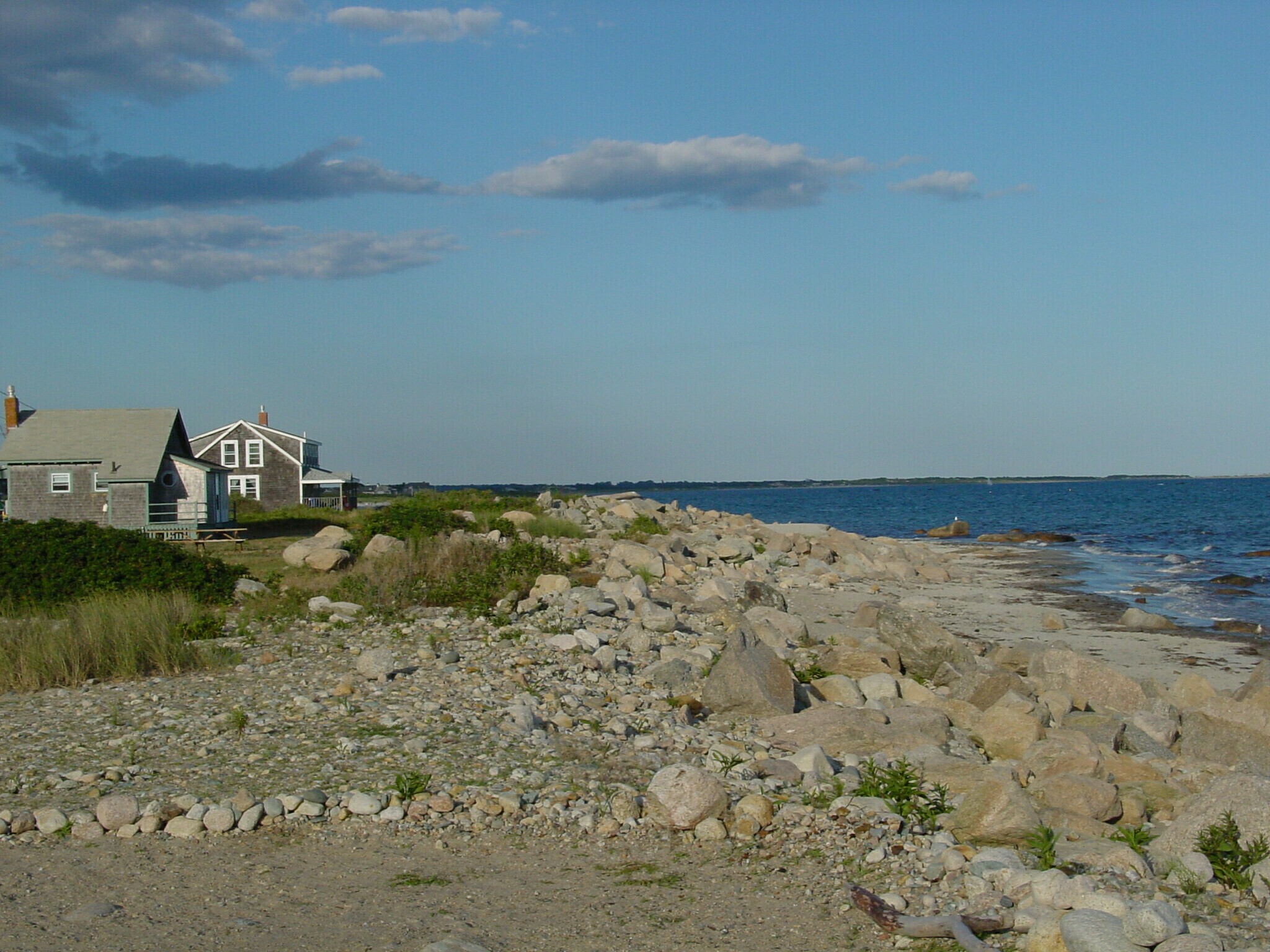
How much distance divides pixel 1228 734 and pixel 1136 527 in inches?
2130

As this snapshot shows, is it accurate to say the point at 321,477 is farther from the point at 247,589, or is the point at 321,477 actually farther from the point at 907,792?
the point at 907,792

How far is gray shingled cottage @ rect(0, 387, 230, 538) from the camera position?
32.1m

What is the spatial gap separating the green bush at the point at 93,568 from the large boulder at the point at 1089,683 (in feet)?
39.0

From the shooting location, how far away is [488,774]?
318 inches

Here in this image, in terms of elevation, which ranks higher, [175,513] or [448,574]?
[175,513]

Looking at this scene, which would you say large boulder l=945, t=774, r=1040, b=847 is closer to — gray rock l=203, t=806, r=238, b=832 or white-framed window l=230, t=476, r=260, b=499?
gray rock l=203, t=806, r=238, b=832

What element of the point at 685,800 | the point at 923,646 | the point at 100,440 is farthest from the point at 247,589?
the point at 100,440

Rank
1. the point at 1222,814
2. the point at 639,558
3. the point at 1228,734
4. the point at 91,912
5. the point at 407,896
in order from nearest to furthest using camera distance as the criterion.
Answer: the point at 91,912
the point at 407,896
the point at 1222,814
the point at 1228,734
the point at 639,558

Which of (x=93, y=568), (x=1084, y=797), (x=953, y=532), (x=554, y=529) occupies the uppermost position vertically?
(x=554, y=529)

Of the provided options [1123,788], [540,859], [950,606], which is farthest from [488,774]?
[950,606]

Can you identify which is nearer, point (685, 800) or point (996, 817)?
point (996, 817)

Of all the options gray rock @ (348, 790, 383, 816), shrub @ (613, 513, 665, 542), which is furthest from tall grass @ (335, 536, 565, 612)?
gray rock @ (348, 790, 383, 816)

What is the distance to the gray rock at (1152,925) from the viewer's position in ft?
17.1

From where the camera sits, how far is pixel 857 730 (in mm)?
9648
